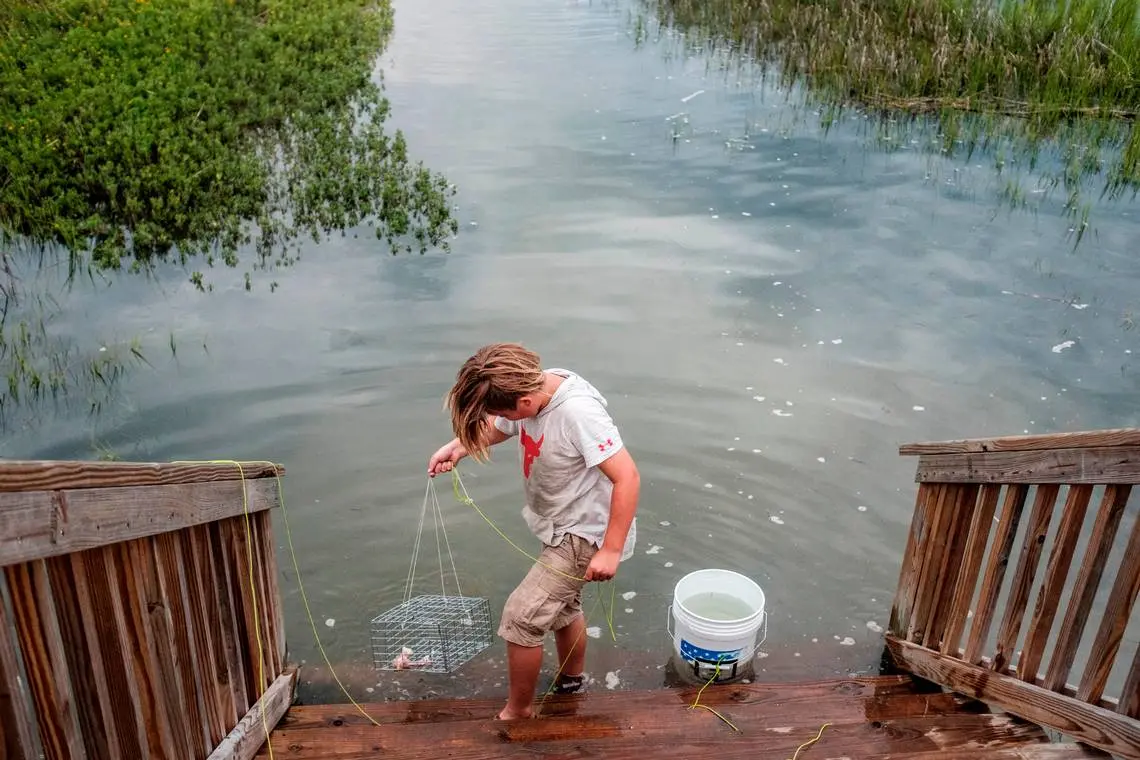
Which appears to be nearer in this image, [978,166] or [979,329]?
[979,329]

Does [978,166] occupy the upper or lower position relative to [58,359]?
upper

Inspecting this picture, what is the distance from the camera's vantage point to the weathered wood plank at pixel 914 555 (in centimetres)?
406

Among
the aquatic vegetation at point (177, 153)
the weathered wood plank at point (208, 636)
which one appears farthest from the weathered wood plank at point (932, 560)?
the aquatic vegetation at point (177, 153)

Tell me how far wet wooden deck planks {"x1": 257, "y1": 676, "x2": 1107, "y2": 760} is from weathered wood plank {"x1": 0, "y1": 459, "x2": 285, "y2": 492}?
1234 mm

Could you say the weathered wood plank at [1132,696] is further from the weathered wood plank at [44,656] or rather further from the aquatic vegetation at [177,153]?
the aquatic vegetation at [177,153]

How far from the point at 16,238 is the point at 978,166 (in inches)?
Answer: 392

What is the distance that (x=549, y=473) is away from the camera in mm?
3729

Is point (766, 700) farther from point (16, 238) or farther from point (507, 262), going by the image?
point (16, 238)

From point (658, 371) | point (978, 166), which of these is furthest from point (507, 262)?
point (978, 166)

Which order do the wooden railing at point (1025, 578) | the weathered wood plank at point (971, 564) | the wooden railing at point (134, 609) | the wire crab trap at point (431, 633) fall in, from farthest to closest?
the wire crab trap at point (431, 633) → the weathered wood plank at point (971, 564) → the wooden railing at point (1025, 578) → the wooden railing at point (134, 609)

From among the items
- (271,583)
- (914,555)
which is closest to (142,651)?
(271,583)

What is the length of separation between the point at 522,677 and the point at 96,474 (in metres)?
2.10

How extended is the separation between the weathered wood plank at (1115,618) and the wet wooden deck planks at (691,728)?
0.79 ft

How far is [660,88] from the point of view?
571 inches
